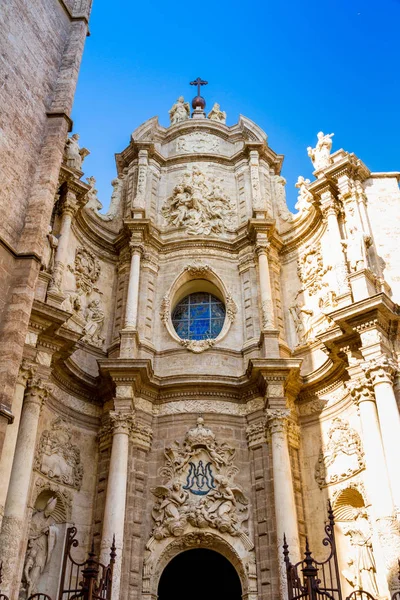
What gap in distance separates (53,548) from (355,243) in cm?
863

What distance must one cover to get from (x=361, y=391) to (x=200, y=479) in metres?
3.66

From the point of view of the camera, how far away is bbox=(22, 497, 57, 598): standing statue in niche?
11227 millimetres

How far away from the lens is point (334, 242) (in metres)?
14.5

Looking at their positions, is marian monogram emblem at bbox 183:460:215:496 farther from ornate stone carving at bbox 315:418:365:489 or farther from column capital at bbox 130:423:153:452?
ornate stone carving at bbox 315:418:365:489

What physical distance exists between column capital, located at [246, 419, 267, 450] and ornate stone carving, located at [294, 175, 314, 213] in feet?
19.2

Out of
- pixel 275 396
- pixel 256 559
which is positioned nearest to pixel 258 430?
pixel 275 396

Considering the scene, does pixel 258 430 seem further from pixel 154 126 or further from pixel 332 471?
pixel 154 126

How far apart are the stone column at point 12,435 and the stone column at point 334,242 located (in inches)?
258

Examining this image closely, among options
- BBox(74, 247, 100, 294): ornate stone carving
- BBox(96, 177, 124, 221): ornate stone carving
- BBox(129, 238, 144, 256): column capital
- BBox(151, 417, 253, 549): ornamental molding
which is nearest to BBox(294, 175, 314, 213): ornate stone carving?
BBox(129, 238, 144, 256): column capital

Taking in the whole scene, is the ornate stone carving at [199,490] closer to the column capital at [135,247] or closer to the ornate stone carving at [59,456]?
the ornate stone carving at [59,456]

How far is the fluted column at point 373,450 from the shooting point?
10749mm

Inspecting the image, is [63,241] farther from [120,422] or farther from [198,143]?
[198,143]

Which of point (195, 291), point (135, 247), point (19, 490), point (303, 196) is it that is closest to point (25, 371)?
point (19, 490)

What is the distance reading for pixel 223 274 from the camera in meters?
16.0
